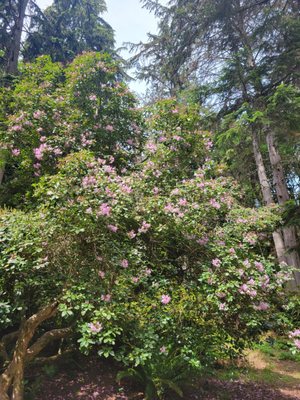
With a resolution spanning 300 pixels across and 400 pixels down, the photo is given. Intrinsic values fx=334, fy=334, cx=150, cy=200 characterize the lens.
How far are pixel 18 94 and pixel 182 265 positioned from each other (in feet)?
13.4

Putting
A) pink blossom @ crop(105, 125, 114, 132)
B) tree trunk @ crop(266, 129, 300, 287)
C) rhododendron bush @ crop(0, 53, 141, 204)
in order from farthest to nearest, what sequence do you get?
tree trunk @ crop(266, 129, 300, 287) → pink blossom @ crop(105, 125, 114, 132) → rhododendron bush @ crop(0, 53, 141, 204)

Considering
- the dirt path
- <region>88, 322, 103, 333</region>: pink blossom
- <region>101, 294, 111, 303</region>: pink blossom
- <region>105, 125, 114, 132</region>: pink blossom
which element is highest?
<region>105, 125, 114, 132</region>: pink blossom

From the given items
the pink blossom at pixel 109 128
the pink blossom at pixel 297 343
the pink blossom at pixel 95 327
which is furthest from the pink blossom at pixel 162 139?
the pink blossom at pixel 297 343

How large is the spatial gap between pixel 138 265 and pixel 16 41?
32.4 ft

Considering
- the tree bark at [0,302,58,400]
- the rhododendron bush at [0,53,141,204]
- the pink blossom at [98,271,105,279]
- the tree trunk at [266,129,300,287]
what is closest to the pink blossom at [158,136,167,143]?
the rhododendron bush at [0,53,141,204]

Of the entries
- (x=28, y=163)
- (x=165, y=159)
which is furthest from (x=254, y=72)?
(x=28, y=163)

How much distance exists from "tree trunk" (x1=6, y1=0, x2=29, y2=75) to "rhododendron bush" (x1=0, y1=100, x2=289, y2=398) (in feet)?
25.7

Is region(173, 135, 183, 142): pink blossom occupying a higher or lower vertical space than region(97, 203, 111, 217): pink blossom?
Answer: higher

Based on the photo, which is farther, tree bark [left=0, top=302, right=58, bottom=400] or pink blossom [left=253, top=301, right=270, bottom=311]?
tree bark [left=0, top=302, right=58, bottom=400]

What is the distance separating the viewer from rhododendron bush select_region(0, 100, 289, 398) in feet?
11.3

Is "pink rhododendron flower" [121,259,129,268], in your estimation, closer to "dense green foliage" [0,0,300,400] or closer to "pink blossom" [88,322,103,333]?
"dense green foliage" [0,0,300,400]

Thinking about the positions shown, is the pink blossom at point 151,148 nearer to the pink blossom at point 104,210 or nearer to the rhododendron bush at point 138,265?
the rhododendron bush at point 138,265

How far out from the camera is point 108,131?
569cm

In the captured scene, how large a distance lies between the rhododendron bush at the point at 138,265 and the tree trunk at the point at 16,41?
25.7 ft
